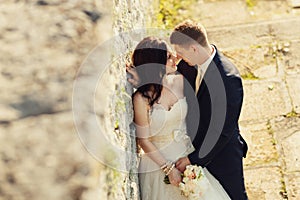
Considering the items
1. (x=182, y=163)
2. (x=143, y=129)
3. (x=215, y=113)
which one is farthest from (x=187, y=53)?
(x=182, y=163)

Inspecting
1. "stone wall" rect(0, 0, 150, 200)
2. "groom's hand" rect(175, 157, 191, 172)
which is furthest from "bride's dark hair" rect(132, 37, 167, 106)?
"stone wall" rect(0, 0, 150, 200)

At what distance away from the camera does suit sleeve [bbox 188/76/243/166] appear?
3.70m

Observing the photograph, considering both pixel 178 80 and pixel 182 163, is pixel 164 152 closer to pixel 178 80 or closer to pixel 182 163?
pixel 182 163

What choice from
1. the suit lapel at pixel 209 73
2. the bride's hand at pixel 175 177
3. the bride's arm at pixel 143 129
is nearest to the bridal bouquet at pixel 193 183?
the bride's hand at pixel 175 177

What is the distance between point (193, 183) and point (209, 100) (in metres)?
0.57

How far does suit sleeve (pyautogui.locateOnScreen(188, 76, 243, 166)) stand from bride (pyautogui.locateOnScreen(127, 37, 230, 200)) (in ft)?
0.41

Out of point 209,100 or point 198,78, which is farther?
point 198,78

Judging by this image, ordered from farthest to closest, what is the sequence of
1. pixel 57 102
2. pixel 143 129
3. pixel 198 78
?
1. pixel 198 78
2. pixel 143 129
3. pixel 57 102

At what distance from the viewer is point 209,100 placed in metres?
3.75

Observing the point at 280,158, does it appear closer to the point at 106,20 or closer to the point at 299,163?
the point at 299,163

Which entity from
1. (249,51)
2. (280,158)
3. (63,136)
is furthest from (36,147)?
(249,51)

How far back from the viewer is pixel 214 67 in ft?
12.4

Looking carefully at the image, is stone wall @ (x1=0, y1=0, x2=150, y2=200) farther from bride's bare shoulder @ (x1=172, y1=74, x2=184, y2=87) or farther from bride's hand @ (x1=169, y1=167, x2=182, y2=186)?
bride's bare shoulder @ (x1=172, y1=74, x2=184, y2=87)

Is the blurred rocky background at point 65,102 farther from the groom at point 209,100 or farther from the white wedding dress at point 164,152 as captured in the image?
the groom at point 209,100
